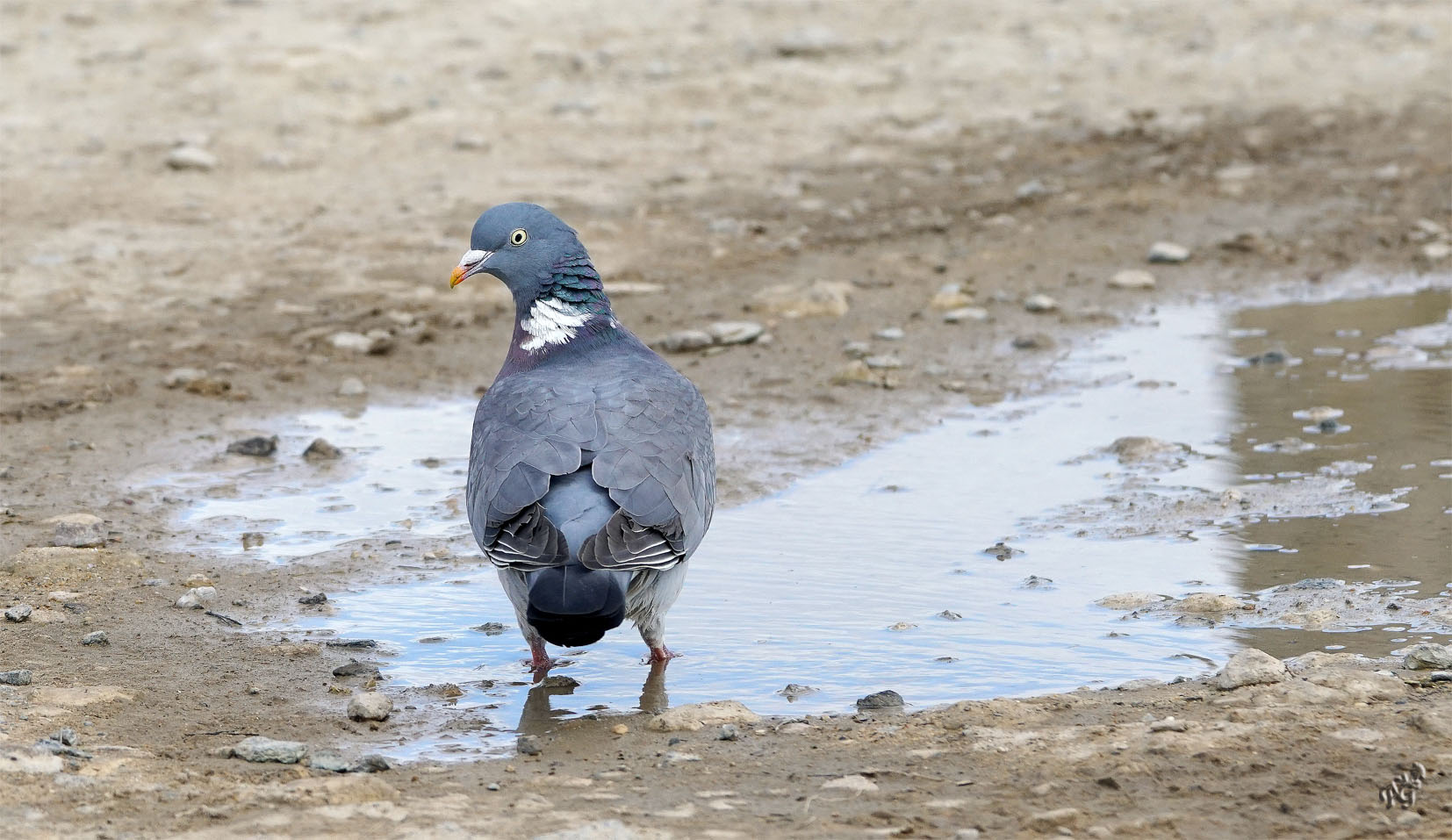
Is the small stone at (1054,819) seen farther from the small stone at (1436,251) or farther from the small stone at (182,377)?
the small stone at (1436,251)

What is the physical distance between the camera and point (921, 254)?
35.1 feet

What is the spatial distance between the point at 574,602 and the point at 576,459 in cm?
51

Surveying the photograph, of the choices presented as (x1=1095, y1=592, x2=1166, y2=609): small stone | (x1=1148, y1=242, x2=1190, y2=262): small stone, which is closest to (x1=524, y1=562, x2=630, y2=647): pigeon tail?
(x1=1095, y1=592, x2=1166, y2=609): small stone

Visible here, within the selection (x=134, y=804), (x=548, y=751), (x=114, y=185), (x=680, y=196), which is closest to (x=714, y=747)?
(x=548, y=751)

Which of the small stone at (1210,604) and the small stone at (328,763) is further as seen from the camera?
the small stone at (1210,604)

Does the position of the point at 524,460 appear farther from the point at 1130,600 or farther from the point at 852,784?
the point at 1130,600

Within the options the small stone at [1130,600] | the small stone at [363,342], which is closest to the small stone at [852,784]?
the small stone at [1130,600]

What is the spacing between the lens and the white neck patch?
5.86m

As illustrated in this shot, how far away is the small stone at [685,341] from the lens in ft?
29.7

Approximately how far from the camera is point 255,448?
24.9 feet

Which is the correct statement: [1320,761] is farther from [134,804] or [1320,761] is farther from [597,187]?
[597,187]

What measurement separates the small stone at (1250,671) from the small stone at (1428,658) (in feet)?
1.15

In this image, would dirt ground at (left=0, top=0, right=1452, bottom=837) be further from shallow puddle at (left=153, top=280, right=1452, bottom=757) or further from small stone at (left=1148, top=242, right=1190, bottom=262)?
shallow puddle at (left=153, top=280, right=1452, bottom=757)

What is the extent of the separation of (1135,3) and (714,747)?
1303 cm
